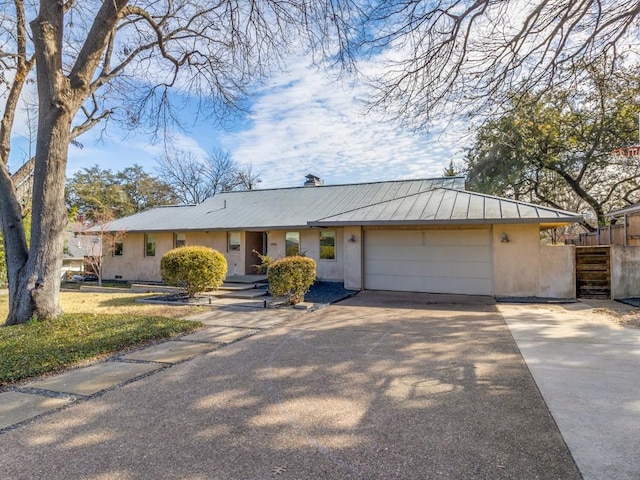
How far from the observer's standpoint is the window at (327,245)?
562 inches

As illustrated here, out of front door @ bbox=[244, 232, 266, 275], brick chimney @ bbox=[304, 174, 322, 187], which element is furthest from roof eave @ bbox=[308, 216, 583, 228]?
brick chimney @ bbox=[304, 174, 322, 187]

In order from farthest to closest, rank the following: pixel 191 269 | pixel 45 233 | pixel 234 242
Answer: pixel 234 242, pixel 191 269, pixel 45 233

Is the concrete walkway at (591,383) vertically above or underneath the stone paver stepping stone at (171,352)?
underneath

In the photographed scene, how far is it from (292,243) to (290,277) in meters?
5.62

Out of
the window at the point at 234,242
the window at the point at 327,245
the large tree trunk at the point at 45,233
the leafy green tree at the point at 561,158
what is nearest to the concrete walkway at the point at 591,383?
the window at the point at 327,245

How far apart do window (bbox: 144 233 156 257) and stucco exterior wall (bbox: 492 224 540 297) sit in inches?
550

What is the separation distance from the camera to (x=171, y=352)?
5.69 m

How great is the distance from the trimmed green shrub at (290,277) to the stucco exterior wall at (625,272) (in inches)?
340

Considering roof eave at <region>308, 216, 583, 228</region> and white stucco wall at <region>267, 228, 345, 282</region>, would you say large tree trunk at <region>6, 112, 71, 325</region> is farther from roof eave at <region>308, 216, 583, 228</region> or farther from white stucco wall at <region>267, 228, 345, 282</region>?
white stucco wall at <region>267, 228, 345, 282</region>

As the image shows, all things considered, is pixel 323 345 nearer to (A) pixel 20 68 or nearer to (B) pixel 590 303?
(B) pixel 590 303

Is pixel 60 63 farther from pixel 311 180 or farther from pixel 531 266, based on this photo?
pixel 311 180

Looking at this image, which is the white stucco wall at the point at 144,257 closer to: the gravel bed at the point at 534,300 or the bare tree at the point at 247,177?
the gravel bed at the point at 534,300

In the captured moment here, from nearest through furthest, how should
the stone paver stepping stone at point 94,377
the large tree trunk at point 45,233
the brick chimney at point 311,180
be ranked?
the stone paver stepping stone at point 94,377 → the large tree trunk at point 45,233 → the brick chimney at point 311,180

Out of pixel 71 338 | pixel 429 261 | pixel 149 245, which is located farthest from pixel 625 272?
pixel 149 245
